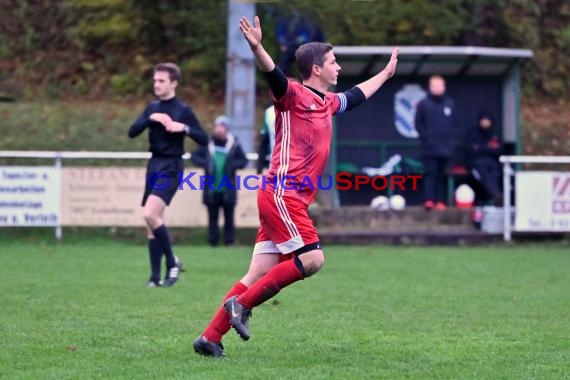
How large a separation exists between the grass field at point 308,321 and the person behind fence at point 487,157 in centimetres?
396

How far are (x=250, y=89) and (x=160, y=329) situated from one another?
36.5ft

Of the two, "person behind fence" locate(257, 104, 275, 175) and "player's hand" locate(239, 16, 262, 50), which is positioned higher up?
"player's hand" locate(239, 16, 262, 50)

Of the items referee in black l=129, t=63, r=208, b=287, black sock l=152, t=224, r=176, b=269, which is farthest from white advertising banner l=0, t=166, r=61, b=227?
black sock l=152, t=224, r=176, b=269

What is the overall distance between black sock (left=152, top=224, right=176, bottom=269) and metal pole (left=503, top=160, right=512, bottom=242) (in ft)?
24.7

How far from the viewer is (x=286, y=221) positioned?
651cm

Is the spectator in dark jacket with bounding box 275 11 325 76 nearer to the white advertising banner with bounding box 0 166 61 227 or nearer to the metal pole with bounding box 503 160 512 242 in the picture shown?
the metal pole with bounding box 503 160 512 242

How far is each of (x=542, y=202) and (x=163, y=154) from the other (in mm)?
7887

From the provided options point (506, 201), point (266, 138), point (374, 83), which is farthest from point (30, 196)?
point (374, 83)

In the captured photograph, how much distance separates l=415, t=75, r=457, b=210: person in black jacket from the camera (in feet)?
57.0

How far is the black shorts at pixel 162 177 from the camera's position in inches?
412

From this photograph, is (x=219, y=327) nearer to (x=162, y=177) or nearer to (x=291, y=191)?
(x=291, y=191)

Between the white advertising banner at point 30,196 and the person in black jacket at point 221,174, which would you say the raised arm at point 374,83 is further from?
the white advertising banner at point 30,196

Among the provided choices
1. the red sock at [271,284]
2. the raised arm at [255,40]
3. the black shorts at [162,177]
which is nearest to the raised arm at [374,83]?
the raised arm at [255,40]

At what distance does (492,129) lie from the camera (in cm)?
1830
